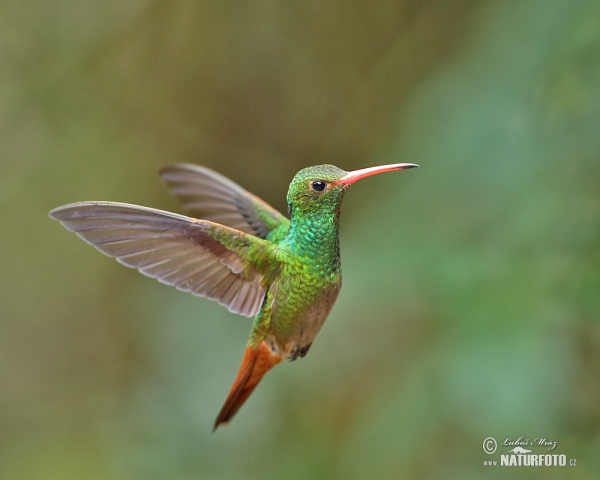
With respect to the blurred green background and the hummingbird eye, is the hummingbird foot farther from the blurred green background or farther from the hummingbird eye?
the blurred green background

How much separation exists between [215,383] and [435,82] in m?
2.09

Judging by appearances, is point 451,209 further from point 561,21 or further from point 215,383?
point 215,383

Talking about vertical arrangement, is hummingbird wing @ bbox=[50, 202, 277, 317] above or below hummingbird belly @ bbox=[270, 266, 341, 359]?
above

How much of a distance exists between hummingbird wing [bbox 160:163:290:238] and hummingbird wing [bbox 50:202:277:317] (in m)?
0.45

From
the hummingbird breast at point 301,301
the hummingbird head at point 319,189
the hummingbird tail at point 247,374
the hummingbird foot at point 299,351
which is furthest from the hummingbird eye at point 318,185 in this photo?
the hummingbird tail at point 247,374

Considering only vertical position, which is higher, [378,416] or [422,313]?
[422,313]

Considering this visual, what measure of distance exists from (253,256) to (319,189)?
1.14 ft

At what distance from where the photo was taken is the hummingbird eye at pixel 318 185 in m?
1.63

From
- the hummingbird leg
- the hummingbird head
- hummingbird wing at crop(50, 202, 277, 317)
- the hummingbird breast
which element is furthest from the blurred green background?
the hummingbird head

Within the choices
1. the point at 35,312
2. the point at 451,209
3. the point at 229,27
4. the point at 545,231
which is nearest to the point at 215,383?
the point at 451,209

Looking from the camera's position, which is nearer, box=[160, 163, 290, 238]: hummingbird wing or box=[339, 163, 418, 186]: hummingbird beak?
box=[339, 163, 418, 186]: hummingbird beak

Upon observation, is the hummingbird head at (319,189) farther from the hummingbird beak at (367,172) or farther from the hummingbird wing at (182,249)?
the hummingbird wing at (182,249)

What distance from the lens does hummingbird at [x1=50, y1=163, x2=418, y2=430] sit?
163 centimetres

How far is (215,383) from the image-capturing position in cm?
391
